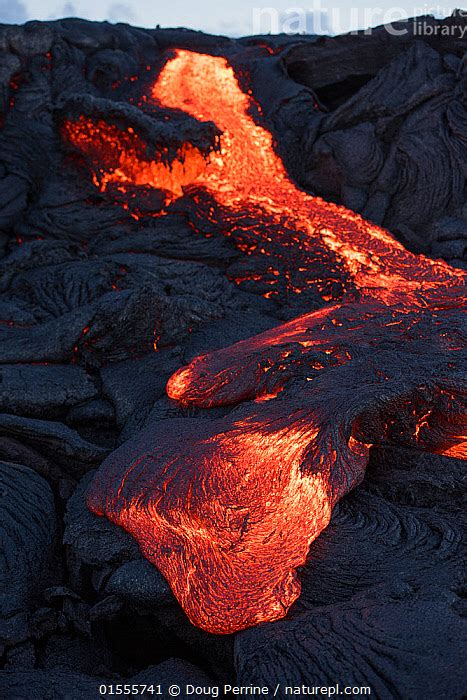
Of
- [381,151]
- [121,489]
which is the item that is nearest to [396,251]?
[381,151]

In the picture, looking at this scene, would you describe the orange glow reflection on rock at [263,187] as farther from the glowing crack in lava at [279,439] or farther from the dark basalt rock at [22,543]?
the dark basalt rock at [22,543]

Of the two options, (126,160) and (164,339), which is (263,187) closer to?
(126,160)

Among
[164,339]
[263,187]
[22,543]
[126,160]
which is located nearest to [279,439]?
[22,543]

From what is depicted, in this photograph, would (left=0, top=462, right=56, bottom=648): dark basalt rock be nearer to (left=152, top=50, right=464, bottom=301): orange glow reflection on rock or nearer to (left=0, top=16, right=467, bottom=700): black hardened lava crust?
(left=0, top=16, right=467, bottom=700): black hardened lava crust

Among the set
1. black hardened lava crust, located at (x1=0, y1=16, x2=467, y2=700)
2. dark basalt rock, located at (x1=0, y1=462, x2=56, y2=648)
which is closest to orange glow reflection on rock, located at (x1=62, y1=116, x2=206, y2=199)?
black hardened lava crust, located at (x1=0, y1=16, x2=467, y2=700)

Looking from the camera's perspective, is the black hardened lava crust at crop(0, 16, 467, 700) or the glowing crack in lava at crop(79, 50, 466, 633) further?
the glowing crack in lava at crop(79, 50, 466, 633)
